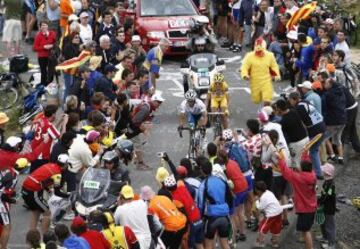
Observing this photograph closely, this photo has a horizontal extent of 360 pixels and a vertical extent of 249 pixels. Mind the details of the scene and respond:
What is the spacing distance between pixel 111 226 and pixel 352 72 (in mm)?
9907

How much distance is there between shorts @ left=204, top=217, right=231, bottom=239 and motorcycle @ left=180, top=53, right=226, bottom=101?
516 cm

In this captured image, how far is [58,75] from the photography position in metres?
21.6

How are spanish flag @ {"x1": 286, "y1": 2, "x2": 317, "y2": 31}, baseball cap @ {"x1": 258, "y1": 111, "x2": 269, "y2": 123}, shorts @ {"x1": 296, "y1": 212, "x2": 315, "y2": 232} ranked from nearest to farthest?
shorts @ {"x1": 296, "y1": 212, "x2": 315, "y2": 232} < baseball cap @ {"x1": 258, "y1": 111, "x2": 269, "y2": 123} < spanish flag @ {"x1": 286, "y1": 2, "x2": 317, "y2": 31}

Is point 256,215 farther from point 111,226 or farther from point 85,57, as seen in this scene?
point 85,57

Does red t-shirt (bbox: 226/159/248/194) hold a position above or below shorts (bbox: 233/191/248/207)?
above

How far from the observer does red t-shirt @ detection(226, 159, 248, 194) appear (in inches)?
554

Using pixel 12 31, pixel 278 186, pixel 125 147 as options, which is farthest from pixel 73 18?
pixel 278 186

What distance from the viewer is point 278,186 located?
15375 millimetres

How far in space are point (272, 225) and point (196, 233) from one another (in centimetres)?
163

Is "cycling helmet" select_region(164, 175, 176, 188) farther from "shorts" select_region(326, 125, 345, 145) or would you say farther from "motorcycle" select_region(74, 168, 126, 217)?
"shorts" select_region(326, 125, 345, 145)

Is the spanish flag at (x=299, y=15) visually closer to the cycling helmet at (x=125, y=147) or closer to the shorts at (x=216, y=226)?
the cycling helmet at (x=125, y=147)

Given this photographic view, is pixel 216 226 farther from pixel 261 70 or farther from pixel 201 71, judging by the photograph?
pixel 261 70

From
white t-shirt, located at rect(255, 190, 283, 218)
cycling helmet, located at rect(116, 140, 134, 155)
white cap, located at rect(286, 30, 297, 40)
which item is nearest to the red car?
white cap, located at rect(286, 30, 297, 40)

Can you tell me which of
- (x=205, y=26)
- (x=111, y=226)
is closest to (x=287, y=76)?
(x=205, y=26)
